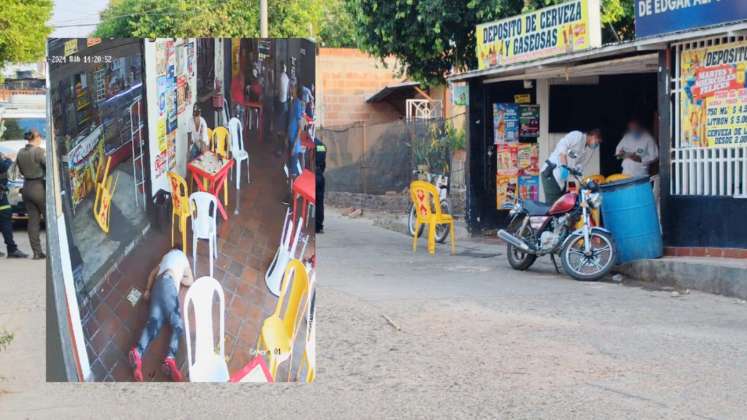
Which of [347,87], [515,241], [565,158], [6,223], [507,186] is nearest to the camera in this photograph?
[515,241]

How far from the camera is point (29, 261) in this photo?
1459 cm

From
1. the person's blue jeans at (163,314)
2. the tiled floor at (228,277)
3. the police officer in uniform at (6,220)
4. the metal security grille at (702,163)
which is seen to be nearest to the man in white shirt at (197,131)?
the tiled floor at (228,277)

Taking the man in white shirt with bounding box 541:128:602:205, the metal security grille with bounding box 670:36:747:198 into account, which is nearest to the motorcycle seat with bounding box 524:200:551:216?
the man in white shirt with bounding box 541:128:602:205

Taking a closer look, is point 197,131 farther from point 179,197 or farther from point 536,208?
point 536,208

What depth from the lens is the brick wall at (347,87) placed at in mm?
35406

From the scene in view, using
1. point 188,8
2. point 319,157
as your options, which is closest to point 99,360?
point 319,157

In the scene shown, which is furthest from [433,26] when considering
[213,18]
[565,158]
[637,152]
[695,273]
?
[213,18]

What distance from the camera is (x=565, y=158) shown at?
13328 mm

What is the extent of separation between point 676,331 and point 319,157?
33.4ft

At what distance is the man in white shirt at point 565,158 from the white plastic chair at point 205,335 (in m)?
9.12

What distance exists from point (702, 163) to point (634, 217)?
0.97 m

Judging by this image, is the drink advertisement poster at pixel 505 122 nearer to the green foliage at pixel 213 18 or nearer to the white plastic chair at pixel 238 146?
the white plastic chair at pixel 238 146

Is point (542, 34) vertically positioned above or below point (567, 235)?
above

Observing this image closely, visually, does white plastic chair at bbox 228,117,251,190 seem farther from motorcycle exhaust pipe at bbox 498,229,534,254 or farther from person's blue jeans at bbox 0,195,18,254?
person's blue jeans at bbox 0,195,18,254
